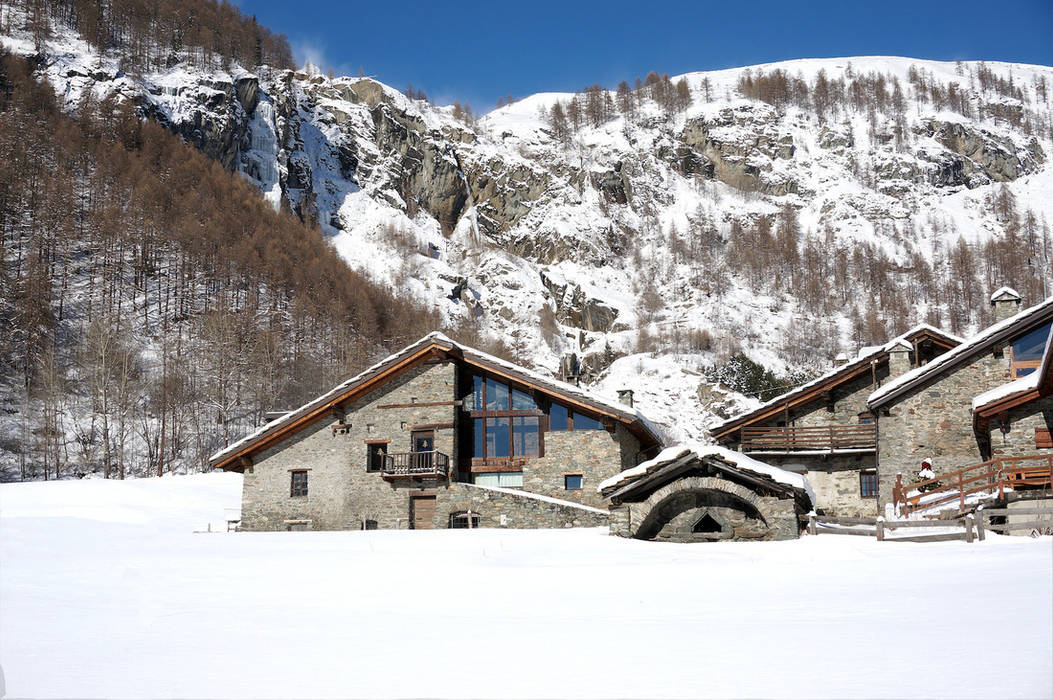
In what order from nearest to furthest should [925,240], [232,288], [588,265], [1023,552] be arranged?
[1023,552], [232,288], [588,265], [925,240]

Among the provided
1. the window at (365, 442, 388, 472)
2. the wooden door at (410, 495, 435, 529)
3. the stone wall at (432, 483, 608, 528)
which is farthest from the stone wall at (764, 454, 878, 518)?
the window at (365, 442, 388, 472)

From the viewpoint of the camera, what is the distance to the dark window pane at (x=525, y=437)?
103ft

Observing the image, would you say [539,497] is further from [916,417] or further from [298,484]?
[916,417]

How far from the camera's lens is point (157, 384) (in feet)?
201

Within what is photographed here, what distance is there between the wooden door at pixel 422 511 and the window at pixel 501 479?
1977mm

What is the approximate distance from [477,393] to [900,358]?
50.7ft

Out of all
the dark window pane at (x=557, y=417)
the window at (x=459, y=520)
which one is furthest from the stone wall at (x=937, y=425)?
the window at (x=459, y=520)

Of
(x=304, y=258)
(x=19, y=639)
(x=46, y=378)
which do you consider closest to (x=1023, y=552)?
(x=19, y=639)

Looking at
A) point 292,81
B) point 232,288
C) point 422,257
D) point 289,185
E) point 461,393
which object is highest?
point 292,81

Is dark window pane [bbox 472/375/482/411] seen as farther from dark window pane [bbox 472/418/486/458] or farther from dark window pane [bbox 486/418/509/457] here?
dark window pane [bbox 486/418/509/457]

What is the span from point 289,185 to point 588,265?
3747cm

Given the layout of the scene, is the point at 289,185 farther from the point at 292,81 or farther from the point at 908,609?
the point at 908,609

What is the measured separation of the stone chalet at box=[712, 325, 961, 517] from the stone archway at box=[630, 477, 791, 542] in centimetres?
1089

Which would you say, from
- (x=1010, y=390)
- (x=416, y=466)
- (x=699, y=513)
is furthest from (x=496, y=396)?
(x=1010, y=390)
